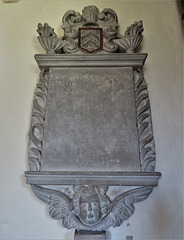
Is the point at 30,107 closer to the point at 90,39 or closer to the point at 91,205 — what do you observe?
the point at 90,39

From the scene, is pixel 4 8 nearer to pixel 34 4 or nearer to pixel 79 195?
pixel 34 4

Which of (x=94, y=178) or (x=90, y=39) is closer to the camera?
(x=94, y=178)

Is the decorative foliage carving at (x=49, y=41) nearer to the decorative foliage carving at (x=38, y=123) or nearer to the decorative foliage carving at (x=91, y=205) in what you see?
the decorative foliage carving at (x=38, y=123)

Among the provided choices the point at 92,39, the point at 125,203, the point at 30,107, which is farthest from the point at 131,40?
the point at 125,203

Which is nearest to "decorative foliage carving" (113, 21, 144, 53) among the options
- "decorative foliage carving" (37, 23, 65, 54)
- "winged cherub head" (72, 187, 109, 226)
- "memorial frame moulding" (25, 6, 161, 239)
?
"memorial frame moulding" (25, 6, 161, 239)

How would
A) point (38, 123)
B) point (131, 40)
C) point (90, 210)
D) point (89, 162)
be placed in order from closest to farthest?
point (90, 210)
point (89, 162)
point (38, 123)
point (131, 40)

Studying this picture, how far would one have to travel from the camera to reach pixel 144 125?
137cm

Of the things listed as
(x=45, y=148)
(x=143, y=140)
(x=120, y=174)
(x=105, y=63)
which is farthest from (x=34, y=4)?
(x=120, y=174)

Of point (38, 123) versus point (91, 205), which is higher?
point (38, 123)

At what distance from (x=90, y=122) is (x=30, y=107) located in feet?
1.65

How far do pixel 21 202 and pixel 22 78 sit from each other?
2.95ft

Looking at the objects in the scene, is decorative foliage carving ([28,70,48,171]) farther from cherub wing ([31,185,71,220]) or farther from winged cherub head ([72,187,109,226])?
winged cherub head ([72,187,109,226])

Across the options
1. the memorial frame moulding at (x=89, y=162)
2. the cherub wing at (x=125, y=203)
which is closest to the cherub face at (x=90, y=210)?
the memorial frame moulding at (x=89, y=162)

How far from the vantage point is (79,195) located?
1.22m
